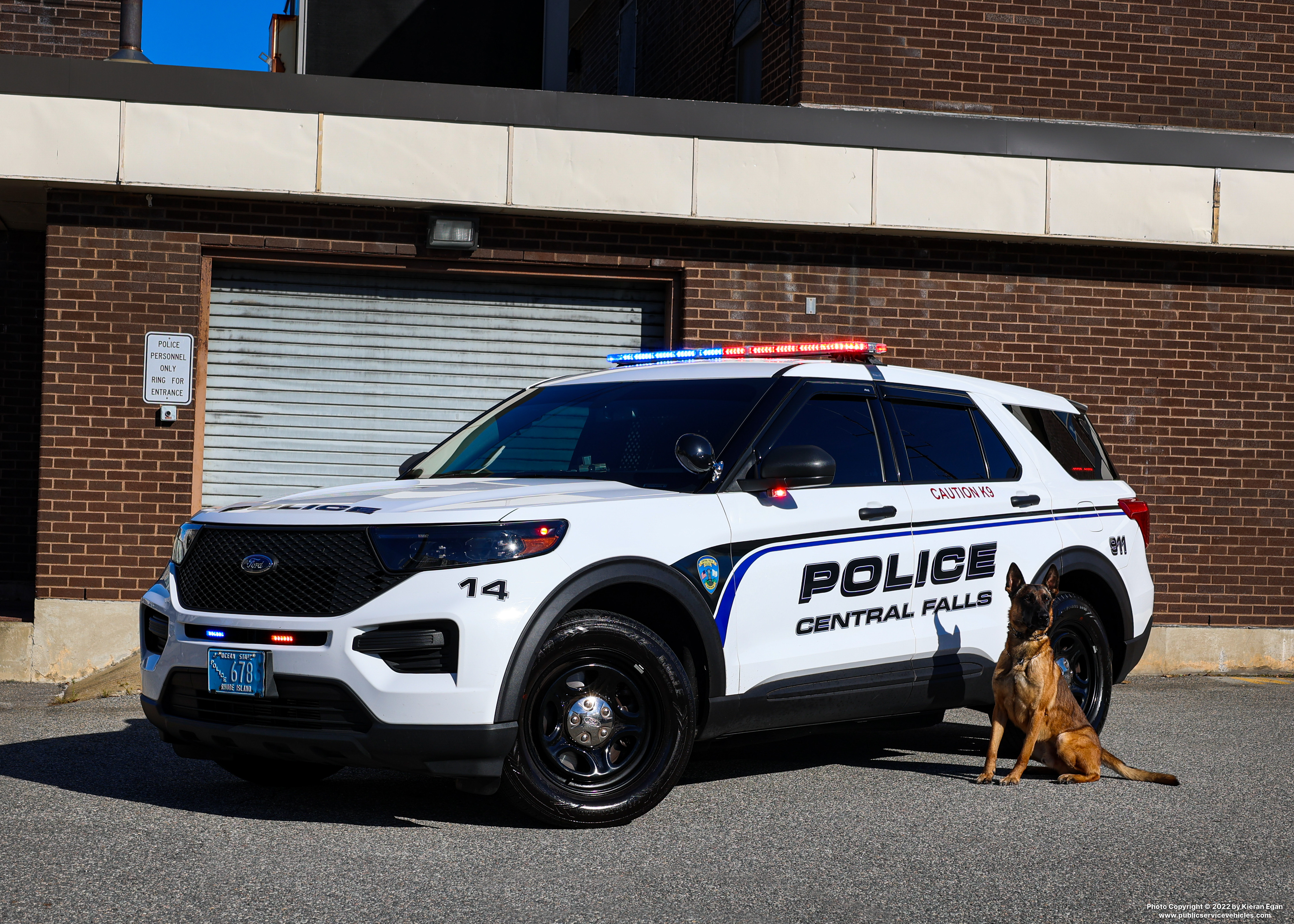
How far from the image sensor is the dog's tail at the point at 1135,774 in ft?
21.0

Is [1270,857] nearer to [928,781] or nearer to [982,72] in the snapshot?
[928,781]

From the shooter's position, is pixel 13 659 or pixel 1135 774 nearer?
pixel 1135 774

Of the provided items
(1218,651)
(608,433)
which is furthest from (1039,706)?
(1218,651)

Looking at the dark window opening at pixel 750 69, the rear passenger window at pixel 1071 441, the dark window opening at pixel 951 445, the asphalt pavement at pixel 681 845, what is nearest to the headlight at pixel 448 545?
the asphalt pavement at pixel 681 845

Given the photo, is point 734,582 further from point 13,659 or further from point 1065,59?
point 1065,59

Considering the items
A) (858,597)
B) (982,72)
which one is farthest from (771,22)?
(858,597)

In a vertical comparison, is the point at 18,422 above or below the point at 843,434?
below

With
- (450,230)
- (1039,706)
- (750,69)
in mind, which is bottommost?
(1039,706)

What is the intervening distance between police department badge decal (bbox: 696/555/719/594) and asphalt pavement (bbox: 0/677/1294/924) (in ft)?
3.15

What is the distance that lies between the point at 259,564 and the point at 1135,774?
4094mm

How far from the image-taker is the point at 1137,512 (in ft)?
25.5

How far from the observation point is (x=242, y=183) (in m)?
10.5

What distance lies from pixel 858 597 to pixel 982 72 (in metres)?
7.33

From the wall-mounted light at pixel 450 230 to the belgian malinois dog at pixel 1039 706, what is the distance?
586 centimetres
